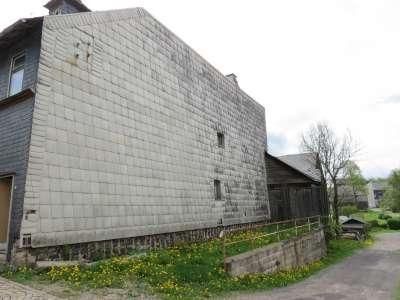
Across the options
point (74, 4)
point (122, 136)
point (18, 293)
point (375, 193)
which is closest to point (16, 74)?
point (122, 136)

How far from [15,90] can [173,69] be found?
663 centimetres

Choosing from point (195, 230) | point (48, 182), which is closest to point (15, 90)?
point (48, 182)

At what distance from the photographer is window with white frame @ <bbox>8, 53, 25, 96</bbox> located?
35.3ft

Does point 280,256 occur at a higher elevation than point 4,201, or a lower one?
lower

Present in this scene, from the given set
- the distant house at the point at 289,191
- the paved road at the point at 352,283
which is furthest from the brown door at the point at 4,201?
the distant house at the point at 289,191

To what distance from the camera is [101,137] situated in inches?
436

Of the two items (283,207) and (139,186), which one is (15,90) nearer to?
(139,186)

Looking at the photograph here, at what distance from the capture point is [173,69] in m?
15.5

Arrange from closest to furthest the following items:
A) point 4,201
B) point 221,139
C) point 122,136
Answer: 1. point 4,201
2. point 122,136
3. point 221,139

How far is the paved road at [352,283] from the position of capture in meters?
10.2

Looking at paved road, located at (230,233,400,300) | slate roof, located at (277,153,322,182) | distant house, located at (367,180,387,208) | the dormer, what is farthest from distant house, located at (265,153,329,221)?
distant house, located at (367,180,387,208)

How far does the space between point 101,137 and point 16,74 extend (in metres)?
3.23

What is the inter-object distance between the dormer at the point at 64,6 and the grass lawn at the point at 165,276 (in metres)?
9.47

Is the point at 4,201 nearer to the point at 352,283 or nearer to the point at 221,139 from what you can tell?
the point at 221,139
